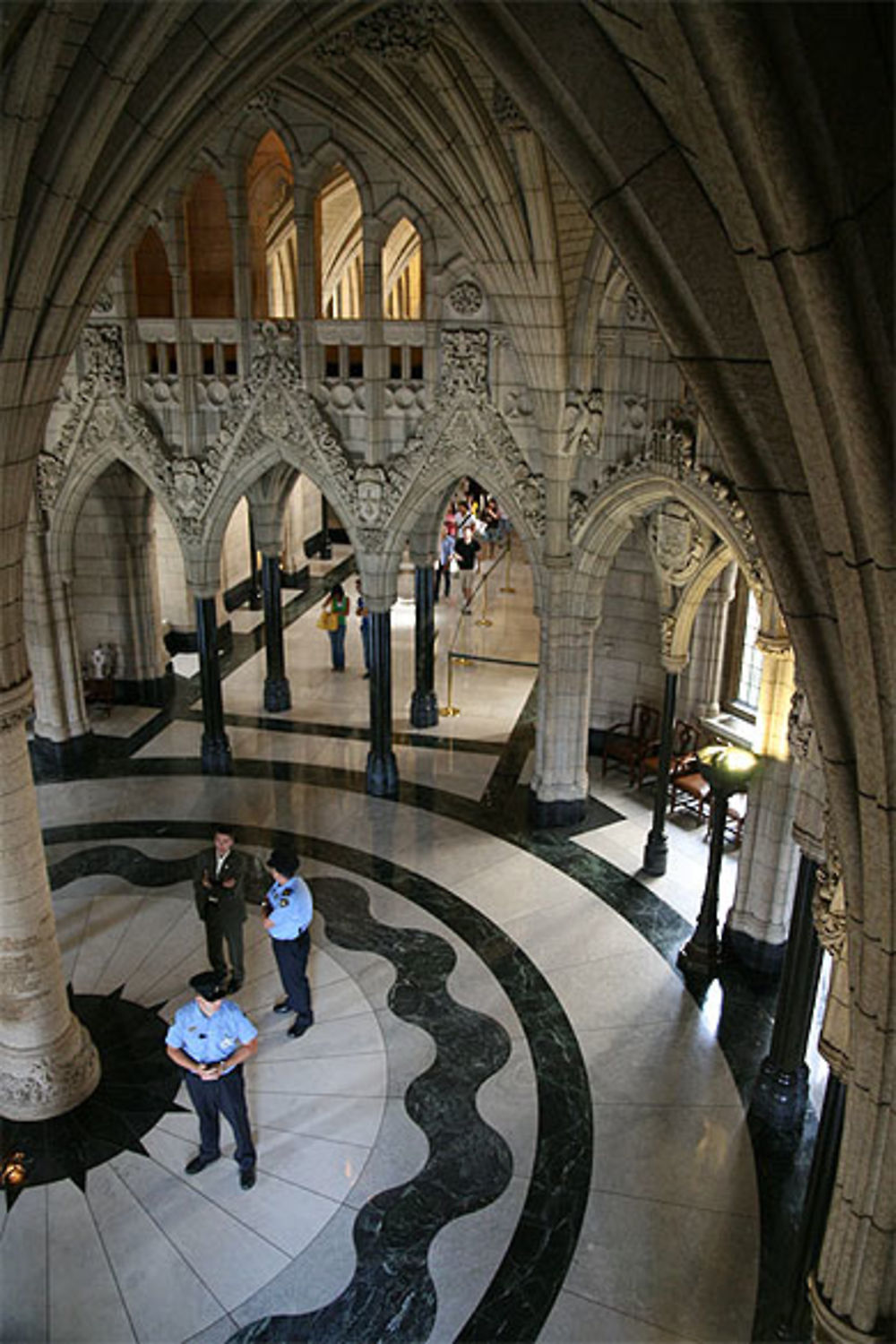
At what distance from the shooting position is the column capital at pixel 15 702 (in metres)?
7.00

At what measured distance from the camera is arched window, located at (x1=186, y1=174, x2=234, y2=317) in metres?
14.6

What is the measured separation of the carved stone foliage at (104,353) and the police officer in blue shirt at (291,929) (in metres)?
6.84

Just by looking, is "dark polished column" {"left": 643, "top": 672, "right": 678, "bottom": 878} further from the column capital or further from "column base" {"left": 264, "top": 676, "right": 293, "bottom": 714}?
the column capital

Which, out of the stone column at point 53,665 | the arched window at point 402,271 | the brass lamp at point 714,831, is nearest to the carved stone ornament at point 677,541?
the brass lamp at point 714,831

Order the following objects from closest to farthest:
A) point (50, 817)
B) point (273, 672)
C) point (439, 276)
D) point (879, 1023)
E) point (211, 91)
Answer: point (879, 1023) → point (211, 91) → point (439, 276) → point (50, 817) → point (273, 672)

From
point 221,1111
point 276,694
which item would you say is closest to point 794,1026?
point 221,1111

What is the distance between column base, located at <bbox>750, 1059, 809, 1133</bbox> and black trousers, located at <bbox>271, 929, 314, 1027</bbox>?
137 inches

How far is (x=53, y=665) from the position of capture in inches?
523

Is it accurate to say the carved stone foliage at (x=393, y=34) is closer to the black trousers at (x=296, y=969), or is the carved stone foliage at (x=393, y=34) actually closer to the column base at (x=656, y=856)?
the black trousers at (x=296, y=969)

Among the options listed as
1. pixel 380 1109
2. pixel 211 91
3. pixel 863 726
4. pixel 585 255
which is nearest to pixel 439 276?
pixel 585 255

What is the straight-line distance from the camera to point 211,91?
22.2ft

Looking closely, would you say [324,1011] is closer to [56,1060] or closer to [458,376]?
[56,1060]

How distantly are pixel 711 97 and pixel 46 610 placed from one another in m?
12.0

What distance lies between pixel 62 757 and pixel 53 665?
1.15 meters
